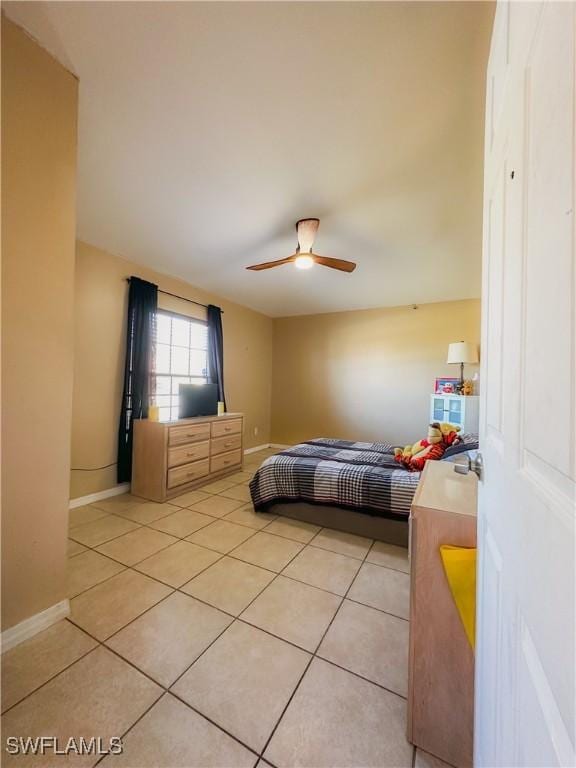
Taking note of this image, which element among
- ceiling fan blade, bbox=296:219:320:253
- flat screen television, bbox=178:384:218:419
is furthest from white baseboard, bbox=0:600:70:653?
ceiling fan blade, bbox=296:219:320:253

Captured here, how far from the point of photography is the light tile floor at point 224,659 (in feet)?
3.24

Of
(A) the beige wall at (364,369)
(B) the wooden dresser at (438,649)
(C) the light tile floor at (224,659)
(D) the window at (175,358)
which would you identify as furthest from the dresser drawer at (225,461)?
(B) the wooden dresser at (438,649)

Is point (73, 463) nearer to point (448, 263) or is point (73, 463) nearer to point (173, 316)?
point (173, 316)

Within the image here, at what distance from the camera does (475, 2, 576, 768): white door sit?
1.08 ft

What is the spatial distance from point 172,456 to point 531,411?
10.0 feet

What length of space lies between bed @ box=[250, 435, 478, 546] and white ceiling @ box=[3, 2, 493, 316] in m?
1.90

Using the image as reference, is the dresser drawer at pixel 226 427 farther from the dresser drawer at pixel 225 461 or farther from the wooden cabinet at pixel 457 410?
the wooden cabinet at pixel 457 410

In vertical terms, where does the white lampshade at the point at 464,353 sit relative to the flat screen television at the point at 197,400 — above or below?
above

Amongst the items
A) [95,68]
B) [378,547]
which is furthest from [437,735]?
[95,68]

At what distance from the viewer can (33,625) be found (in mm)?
1371

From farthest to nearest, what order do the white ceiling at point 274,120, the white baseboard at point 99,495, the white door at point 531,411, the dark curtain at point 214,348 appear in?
the dark curtain at point 214,348 → the white baseboard at point 99,495 → the white ceiling at point 274,120 → the white door at point 531,411

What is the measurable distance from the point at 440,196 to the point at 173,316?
308 cm

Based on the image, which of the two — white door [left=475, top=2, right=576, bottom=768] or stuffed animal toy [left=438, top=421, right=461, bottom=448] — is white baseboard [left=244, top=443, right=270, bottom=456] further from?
white door [left=475, top=2, right=576, bottom=768]

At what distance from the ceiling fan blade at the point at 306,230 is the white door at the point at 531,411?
1.67 meters
